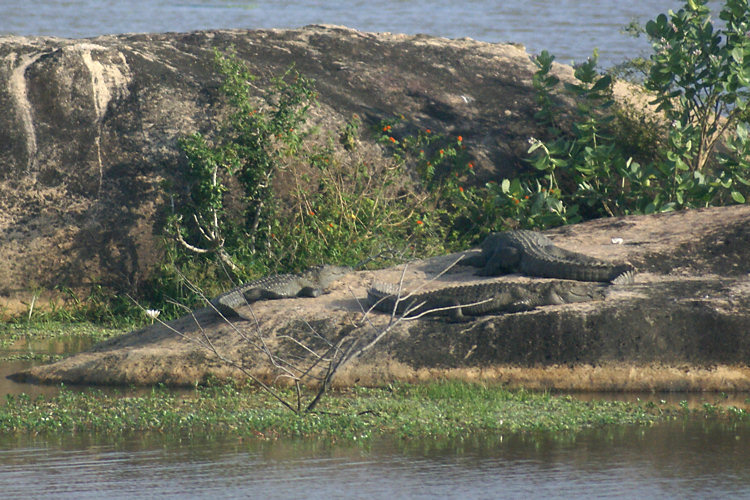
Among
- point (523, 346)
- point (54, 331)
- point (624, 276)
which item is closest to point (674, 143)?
point (624, 276)

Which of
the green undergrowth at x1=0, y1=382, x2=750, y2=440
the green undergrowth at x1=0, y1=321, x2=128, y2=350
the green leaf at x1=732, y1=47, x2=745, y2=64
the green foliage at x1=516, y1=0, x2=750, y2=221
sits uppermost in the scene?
the green leaf at x1=732, y1=47, x2=745, y2=64

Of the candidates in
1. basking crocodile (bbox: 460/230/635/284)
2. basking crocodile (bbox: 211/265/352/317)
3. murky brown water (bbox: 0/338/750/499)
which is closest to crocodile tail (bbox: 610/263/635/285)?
basking crocodile (bbox: 460/230/635/284)

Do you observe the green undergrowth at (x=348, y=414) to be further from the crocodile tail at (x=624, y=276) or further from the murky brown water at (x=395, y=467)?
the crocodile tail at (x=624, y=276)

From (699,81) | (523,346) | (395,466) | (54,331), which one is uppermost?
(699,81)

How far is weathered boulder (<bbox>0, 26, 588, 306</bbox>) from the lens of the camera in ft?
36.4

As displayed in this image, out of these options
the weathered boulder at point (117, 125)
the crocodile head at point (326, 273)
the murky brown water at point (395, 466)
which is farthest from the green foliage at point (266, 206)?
the murky brown water at point (395, 466)

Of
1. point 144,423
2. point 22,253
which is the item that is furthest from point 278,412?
point 22,253

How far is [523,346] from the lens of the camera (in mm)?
7633

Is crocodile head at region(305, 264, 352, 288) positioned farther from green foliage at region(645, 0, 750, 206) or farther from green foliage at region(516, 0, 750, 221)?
green foliage at region(645, 0, 750, 206)

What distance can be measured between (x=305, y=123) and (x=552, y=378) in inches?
218

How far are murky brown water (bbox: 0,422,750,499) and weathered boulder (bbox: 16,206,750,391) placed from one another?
1.32 meters

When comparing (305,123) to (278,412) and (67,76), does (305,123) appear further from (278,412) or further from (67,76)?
(278,412)

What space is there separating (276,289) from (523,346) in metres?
2.29

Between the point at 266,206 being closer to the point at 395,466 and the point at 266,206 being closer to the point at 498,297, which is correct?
the point at 498,297
